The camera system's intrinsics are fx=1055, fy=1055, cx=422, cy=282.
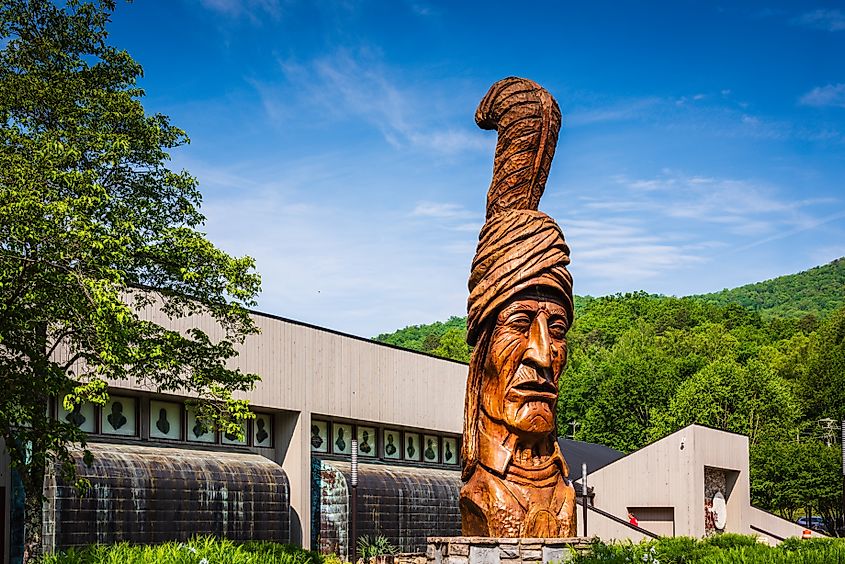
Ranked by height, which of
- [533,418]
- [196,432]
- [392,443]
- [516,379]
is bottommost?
[392,443]

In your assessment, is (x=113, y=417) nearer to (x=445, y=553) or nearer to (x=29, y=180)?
(x=29, y=180)

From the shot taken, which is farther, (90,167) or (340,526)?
(340,526)

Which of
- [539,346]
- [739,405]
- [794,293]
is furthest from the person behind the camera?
[794,293]

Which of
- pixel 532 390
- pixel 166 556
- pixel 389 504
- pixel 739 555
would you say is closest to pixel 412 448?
pixel 389 504

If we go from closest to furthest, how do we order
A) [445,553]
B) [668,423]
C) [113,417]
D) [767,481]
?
[445,553] → [113,417] → [767,481] → [668,423]

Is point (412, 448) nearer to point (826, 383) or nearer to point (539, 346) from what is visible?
point (539, 346)

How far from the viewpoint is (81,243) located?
48.7ft

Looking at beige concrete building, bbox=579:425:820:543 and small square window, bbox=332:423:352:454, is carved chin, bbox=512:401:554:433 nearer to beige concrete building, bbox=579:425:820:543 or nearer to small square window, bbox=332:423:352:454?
small square window, bbox=332:423:352:454

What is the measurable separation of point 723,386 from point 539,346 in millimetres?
45705

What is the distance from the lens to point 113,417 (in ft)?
75.5

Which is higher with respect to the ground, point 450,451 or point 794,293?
point 794,293

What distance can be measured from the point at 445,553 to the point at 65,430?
5701mm

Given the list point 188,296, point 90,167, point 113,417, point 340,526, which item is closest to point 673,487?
point 340,526

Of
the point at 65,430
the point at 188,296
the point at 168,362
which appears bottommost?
the point at 65,430
